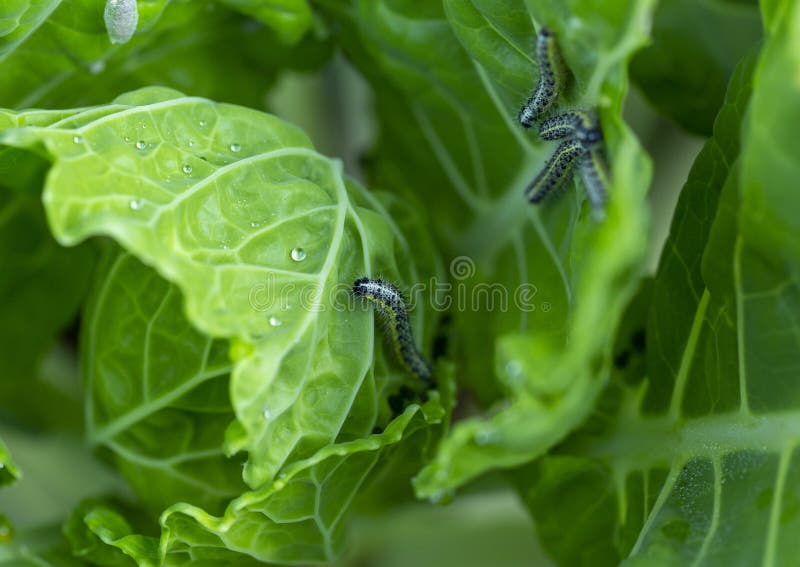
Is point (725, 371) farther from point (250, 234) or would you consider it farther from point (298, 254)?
point (250, 234)

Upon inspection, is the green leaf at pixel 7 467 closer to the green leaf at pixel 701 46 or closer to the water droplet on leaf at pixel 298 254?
the water droplet on leaf at pixel 298 254

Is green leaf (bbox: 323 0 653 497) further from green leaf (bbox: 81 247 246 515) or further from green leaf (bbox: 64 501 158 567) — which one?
green leaf (bbox: 64 501 158 567)

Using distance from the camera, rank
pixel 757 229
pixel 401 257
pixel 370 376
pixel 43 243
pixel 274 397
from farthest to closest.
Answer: pixel 43 243
pixel 401 257
pixel 370 376
pixel 274 397
pixel 757 229

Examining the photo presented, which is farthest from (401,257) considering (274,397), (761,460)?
(761,460)

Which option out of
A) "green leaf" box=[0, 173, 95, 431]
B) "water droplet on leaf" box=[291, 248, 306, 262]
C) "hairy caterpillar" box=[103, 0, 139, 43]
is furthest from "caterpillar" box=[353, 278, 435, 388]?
"green leaf" box=[0, 173, 95, 431]

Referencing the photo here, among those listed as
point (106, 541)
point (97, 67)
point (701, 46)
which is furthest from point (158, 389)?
point (701, 46)

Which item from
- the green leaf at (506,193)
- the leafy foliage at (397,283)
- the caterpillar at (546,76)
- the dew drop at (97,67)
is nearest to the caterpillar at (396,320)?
the leafy foliage at (397,283)

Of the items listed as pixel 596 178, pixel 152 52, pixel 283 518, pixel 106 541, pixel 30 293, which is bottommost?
pixel 30 293

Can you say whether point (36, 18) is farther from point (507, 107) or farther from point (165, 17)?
point (507, 107)
